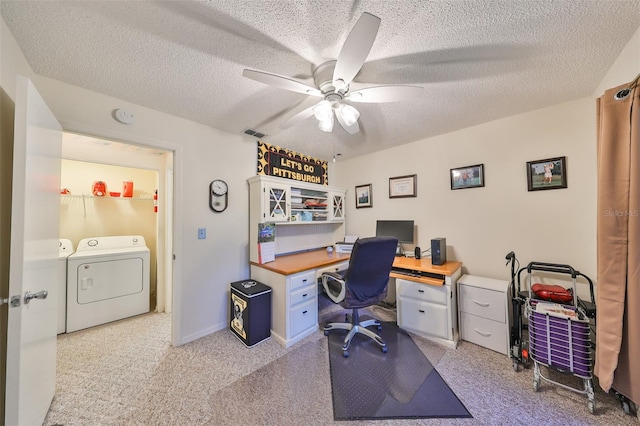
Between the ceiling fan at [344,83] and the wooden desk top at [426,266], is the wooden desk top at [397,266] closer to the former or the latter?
the wooden desk top at [426,266]

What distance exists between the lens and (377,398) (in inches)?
60.4

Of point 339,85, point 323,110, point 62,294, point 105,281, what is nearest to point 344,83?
point 339,85

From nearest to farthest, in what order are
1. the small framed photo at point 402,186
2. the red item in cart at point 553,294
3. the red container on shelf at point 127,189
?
the red item in cart at point 553,294
the small framed photo at point 402,186
the red container on shelf at point 127,189

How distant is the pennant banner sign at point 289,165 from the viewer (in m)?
2.91

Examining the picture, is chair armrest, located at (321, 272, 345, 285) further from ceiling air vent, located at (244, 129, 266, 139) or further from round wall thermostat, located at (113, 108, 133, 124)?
round wall thermostat, located at (113, 108, 133, 124)

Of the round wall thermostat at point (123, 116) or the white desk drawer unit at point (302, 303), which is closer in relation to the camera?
the round wall thermostat at point (123, 116)

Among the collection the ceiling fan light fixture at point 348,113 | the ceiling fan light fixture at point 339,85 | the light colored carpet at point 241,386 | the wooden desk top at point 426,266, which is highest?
the ceiling fan light fixture at point 339,85

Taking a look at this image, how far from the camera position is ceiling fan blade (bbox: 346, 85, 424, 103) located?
1371 millimetres

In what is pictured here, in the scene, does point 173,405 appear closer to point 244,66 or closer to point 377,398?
point 377,398

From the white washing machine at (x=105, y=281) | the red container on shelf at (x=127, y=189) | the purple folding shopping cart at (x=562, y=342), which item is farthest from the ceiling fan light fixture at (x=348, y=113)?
the red container on shelf at (x=127, y=189)

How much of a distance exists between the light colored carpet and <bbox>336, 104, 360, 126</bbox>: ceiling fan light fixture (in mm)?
2040

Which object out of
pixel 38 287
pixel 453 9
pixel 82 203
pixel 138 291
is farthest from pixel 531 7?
pixel 82 203

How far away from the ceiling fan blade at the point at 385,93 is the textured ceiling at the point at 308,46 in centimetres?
22

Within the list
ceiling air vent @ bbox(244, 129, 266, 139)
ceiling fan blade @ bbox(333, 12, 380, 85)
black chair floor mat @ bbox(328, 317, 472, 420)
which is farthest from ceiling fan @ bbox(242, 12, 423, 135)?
black chair floor mat @ bbox(328, 317, 472, 420)
